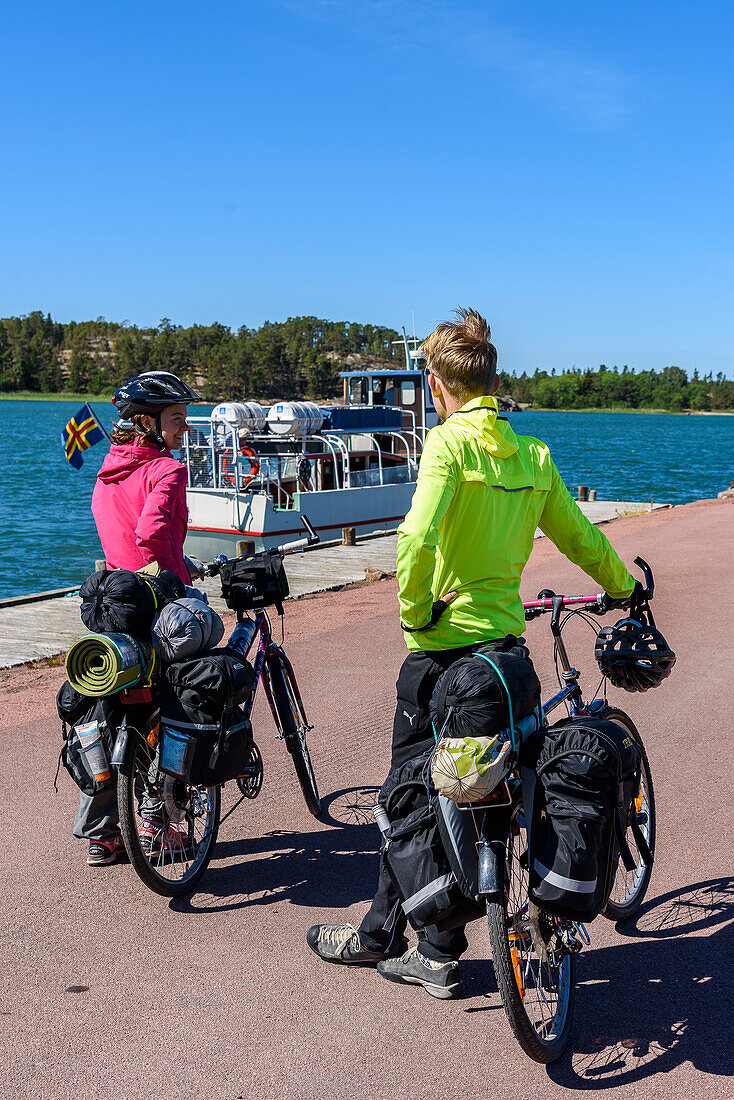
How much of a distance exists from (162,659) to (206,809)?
31.8 inches

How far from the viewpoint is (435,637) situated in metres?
3.03

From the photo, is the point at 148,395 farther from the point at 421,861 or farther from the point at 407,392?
the point at 407,392

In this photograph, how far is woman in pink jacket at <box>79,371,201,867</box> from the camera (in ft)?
13.5

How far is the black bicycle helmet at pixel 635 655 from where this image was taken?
3.54 meters

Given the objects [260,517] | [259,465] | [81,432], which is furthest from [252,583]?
[259,465]

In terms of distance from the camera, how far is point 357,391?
30062mm

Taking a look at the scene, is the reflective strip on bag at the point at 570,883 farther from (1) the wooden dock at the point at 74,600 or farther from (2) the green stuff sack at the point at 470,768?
(1) the wooden dock at the point at 74,600

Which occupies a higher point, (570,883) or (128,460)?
(128,460)

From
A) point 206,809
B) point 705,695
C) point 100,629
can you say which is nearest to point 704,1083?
point 206,809

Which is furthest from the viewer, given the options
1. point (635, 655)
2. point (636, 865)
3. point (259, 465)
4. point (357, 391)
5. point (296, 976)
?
point (357, 391)

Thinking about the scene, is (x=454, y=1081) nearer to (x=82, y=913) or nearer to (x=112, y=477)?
(x=82, y=913)

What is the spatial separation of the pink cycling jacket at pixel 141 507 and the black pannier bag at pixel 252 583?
0.23 meters

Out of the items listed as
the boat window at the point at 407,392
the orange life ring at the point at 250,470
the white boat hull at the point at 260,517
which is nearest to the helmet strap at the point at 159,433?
the white boat hull at the point at 260,517

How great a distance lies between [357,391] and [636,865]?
26.9 m
